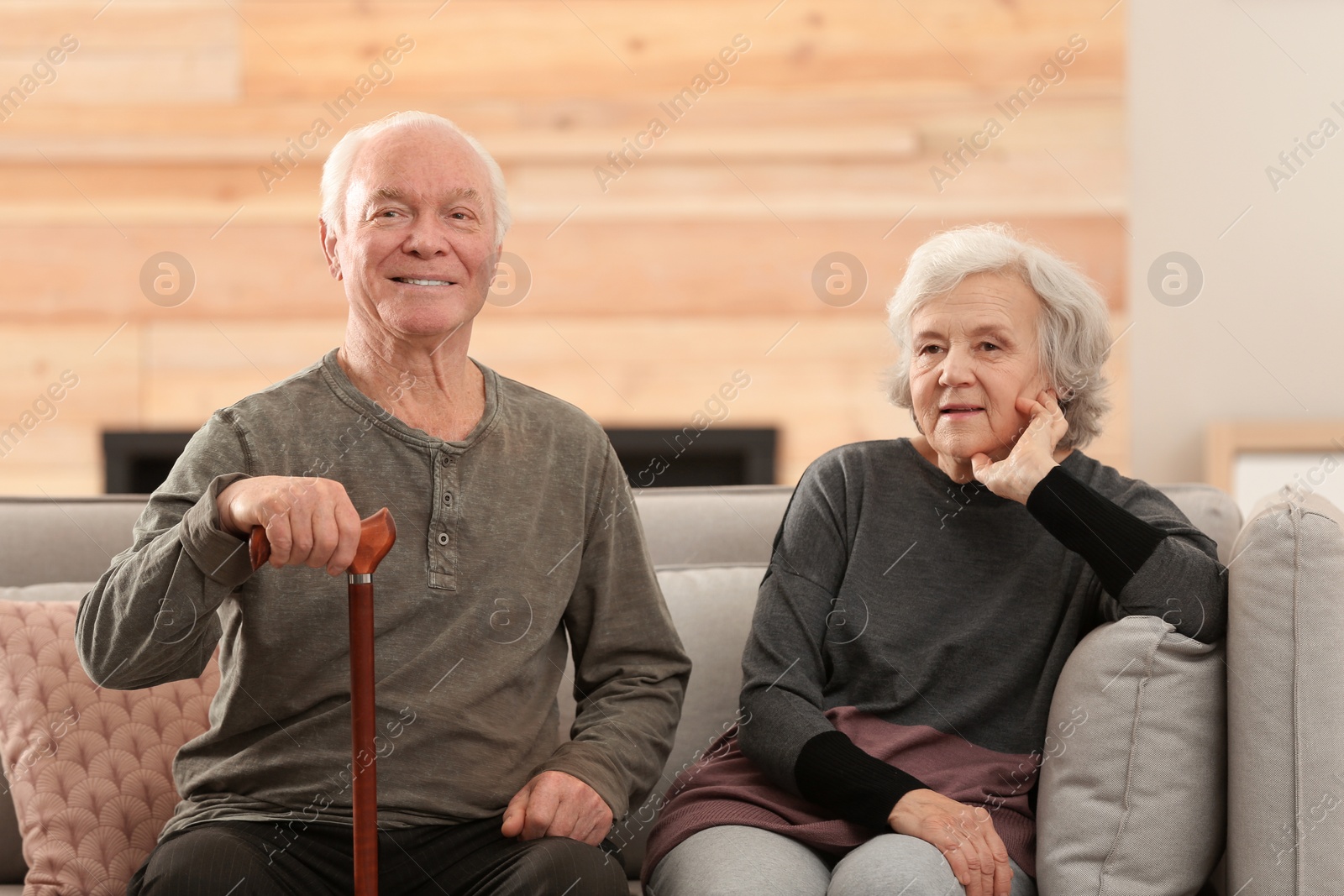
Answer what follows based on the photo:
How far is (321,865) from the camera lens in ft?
4.29

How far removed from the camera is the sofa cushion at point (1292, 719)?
1.33m

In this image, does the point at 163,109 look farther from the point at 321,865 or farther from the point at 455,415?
the point at 321,865

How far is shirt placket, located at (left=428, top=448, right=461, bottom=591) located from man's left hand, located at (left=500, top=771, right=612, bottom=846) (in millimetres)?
261

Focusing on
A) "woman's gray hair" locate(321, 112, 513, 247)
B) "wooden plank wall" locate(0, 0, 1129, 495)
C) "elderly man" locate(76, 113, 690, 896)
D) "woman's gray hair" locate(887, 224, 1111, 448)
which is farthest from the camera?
"wooden plank wall" locate(0, 0, 1129, 495)

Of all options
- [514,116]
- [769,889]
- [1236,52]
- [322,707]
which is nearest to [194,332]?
[514,116]

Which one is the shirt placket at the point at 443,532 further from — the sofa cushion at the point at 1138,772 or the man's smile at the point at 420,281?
the sofa cushion at the point at 1138,772

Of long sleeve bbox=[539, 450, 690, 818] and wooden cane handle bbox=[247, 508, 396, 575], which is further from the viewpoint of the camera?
long sleeve bbox=[539, 450, 690, 818]

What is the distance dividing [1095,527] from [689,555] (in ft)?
2.54

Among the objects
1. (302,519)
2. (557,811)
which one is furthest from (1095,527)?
(302,519)

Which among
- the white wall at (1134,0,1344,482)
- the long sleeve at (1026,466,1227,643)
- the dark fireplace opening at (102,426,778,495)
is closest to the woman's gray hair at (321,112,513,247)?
the long sleeve at (1026,466,1227,643)

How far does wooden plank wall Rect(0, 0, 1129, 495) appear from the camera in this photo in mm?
3377

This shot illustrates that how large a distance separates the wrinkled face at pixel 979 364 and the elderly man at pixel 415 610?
0.46m

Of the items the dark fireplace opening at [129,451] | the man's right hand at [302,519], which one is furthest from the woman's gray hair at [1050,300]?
the dark fireplace opening at [129,451]

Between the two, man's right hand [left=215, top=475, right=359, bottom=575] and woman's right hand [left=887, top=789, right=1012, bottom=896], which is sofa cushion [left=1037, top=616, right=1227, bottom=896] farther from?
man's right hand [left=215, top=475, right=359, bottom=575]
